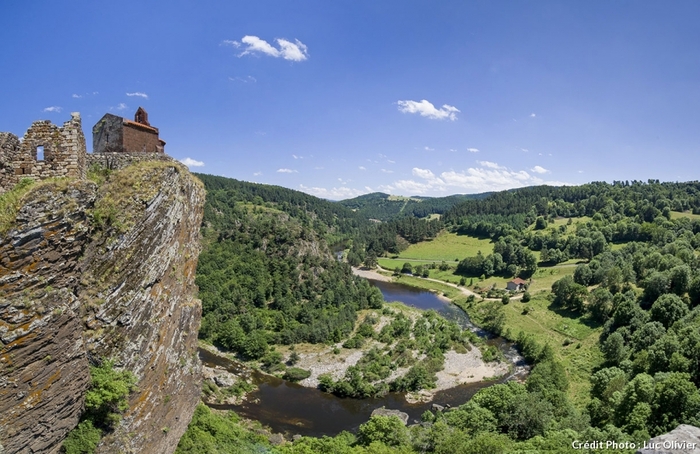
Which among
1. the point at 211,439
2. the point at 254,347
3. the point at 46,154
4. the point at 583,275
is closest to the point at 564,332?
the point at 583,275

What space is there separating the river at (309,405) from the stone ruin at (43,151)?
33.9m

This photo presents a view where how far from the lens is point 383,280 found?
116m

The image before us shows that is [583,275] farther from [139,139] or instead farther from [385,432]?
[139,139]

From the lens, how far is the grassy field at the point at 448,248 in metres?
133

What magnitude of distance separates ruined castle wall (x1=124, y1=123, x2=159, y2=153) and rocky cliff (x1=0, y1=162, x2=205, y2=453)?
2929mm

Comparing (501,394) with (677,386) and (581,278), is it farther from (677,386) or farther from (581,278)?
(581,278)

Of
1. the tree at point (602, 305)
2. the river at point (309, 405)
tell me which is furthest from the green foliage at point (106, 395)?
the tree at point (602, 305)

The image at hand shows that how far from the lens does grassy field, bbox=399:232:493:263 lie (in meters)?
133

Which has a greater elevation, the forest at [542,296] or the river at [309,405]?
the forest at [542,296]

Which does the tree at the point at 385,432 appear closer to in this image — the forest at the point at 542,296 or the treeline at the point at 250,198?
the forest at the point at 542,296

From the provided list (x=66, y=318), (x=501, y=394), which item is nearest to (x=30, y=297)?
(x=66, y=318)

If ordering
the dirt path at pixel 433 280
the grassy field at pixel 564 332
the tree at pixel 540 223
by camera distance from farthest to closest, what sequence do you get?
the tree at pixel 540 223 < the dirt path at pixel 433 280 < the grassy field at pixel 564 332

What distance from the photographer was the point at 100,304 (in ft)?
45.5

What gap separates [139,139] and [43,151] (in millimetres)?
6112
